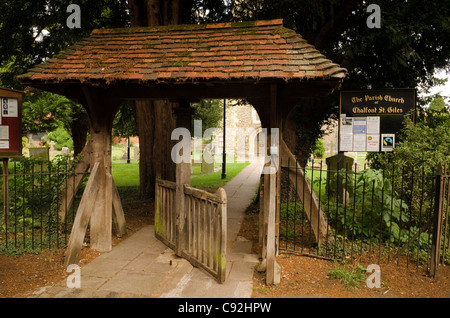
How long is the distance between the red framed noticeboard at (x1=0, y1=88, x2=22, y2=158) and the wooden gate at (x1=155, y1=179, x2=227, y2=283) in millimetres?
3242

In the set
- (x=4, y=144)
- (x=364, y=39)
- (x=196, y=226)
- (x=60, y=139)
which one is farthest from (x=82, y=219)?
(x=60, y=139)

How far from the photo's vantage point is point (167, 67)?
16.6 ft

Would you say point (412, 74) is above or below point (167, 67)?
above

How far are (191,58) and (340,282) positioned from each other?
12.9 feet

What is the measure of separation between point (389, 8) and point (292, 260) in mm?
6263

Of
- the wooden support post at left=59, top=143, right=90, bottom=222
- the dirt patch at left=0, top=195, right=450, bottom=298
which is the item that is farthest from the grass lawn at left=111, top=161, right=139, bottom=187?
the dirt patch at left=0, top=195, right=450, bottom=298

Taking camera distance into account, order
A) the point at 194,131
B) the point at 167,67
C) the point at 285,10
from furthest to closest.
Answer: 1. the point at 194,131
2. the point at 285,10
3. the point at 167,67

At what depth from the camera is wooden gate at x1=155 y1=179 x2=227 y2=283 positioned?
4371 mm

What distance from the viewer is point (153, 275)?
4.70 m

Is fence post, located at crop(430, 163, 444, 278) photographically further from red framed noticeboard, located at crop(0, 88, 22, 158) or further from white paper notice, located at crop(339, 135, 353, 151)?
red framed noticeboard, located at crop(0, 88, 22, 158)

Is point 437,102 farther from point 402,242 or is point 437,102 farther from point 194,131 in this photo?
point 194,131

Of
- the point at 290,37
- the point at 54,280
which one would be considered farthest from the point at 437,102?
the point at 54,280

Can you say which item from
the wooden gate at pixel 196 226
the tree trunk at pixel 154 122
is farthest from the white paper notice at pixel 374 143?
the tree trunk at pixel 154 122

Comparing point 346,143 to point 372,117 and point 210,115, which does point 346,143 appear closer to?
point 372,117
